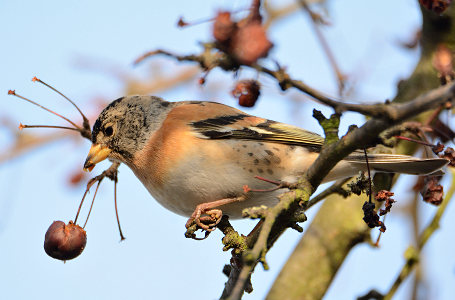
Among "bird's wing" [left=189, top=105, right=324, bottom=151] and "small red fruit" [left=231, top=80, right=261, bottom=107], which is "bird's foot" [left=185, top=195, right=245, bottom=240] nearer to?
"bird's wing" [left=189, top=105, right=324, bottom=151]

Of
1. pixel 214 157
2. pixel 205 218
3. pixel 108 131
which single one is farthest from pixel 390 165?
pixel 108 131

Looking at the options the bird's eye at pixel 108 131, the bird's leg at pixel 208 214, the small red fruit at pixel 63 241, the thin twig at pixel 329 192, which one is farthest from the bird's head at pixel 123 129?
the thin twig at pixel 329 192

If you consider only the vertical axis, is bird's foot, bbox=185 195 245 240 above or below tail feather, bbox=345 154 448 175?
below

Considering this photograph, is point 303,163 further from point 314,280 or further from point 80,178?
point 80,178

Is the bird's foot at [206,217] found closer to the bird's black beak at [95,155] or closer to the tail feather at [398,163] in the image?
the tail feather at [398,163]

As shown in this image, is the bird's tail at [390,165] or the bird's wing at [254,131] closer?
the bird's tail at [390,165]

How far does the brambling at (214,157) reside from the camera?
3564mm

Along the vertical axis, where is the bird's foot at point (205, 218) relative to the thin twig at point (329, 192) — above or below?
below

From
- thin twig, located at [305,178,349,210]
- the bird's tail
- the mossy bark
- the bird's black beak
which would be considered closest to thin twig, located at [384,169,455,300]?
the mossy bark

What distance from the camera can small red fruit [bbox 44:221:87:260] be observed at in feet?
9.94

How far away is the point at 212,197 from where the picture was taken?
142 inches

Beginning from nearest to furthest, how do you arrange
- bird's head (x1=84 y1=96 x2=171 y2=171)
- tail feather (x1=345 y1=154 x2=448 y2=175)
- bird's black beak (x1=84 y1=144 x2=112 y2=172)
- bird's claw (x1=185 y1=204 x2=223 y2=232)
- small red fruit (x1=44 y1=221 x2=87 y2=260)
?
small red fruit (x1=44 y1=221 x2=87 y2=260) < tail feather (x1=345 y1=154 x2=448 y2=175) < bird's claw (x1=185 y1=204 x2=223 y2=232) < bird's black beak (x1=84 y1=144 x2=112 y2=172) < bird's head (x1=84 y1=96 x2=171 y2=171)

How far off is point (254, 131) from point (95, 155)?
126 cm

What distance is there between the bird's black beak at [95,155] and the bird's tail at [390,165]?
174cm
